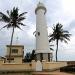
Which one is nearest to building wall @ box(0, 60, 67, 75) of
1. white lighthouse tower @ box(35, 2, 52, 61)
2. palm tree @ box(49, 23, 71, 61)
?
white lighthouse tower @ box(35, 2, 52, 61)

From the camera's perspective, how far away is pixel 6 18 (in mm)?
32250

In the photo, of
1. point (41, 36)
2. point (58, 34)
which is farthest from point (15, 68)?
point (58, 34)

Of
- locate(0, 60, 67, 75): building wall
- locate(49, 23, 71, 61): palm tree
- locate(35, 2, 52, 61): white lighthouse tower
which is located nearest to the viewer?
locate(0, 60, 67, 75): building wall

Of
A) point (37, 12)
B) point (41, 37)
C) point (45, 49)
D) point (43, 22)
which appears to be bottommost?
point (45, 49)

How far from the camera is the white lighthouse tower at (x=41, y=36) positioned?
92.5 ft

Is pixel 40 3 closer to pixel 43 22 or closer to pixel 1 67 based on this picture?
pixel 43 22

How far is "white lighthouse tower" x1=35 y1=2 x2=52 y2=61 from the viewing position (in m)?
28.2

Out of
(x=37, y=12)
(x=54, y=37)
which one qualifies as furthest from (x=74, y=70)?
(x=54, y=37)

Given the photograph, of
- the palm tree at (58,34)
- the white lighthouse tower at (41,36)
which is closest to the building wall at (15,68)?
the white lighthouse tower at (41,36)

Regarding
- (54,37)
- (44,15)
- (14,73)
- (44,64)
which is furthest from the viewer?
(54,37)

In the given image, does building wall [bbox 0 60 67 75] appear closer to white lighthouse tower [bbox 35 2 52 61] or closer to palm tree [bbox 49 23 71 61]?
white lighthouse tower [bbox 35 2 52 61]

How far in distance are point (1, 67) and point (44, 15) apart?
14015mm

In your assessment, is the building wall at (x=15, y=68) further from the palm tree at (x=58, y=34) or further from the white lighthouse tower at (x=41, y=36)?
the palm tree at (x=58, y=34)

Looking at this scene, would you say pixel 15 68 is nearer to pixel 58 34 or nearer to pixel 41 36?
pixel 41 36
